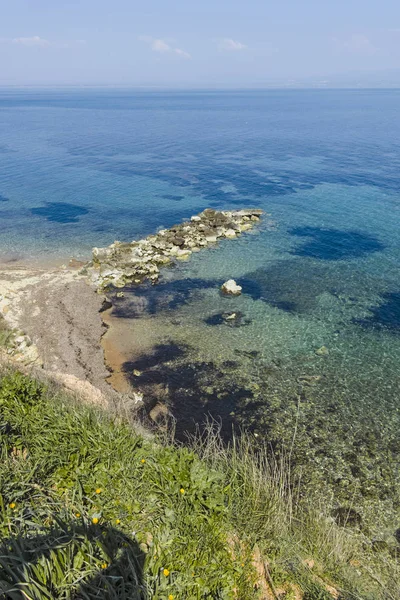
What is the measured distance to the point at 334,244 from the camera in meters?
43.1

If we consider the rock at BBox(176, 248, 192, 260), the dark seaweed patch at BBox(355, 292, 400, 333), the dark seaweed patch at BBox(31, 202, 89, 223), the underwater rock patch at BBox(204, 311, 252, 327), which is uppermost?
the dark seaweed patch at BBox(31, 202, 89, 223)

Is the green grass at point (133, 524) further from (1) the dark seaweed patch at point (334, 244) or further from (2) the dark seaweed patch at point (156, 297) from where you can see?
(1) the dark seaweed patch at point (334, 244)

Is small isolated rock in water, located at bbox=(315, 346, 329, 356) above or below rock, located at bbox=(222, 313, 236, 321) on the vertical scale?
below

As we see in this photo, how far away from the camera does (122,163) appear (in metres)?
79.4

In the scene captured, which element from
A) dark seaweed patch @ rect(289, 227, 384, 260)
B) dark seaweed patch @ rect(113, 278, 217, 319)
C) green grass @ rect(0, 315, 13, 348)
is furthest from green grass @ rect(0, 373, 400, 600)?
dark seaweed patch @ rect(289, 227, 384, 260)

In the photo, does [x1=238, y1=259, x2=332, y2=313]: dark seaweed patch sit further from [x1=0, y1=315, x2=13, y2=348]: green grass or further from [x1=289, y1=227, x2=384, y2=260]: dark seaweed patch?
[x1=0, y1=315, x2=13, y2=348]: green grass

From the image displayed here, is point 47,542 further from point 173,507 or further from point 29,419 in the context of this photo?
point 29,419

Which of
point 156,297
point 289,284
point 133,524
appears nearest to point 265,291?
point 289,284

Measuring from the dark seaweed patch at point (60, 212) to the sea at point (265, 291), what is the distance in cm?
29

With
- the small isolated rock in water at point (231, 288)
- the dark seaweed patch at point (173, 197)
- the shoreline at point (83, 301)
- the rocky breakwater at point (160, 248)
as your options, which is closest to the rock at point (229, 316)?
the small isolated rock in water at point (231, 288)

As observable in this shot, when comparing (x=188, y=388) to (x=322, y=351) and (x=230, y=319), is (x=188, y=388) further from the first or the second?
(x=322, y=351)

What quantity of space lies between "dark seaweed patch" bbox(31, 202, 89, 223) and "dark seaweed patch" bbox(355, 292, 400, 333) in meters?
38.9

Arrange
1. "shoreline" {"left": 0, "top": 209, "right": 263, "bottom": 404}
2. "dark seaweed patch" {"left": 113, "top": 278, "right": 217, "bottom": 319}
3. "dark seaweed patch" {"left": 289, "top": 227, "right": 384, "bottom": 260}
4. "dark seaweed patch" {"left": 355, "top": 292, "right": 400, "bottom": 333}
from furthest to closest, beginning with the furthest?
"dark seaweed patch" {"left": 289, "top": 227, "right": 384, "bottom": 260} < "dark seaweed patch" {"left": 113, "top": 278, "right": 217, "bottom": 319} < "dark seaweed patch" {"left": 355, "top": 292, "right": 400, "bottom": 333} < "shoreline" {"left": 0, "top": 209, "right": 263, "bottom": 404}

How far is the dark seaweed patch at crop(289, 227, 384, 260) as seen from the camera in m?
40.8
